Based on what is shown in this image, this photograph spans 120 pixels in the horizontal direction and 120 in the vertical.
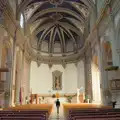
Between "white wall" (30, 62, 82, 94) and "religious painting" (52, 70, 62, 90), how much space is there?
1.67 feet

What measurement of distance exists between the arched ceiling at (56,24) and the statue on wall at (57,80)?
7.53 ft

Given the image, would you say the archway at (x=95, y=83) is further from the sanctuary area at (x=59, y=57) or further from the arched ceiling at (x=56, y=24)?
the arched ceiling at (x=56, y=24)

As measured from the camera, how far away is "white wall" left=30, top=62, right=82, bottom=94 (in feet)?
90.8

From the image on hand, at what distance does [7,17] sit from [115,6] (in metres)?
8.39

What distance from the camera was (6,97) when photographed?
15297 mm

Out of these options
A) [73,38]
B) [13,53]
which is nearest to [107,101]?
[13,53]

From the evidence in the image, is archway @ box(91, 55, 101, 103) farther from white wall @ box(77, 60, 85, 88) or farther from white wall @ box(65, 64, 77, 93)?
white wall @ box(65, 64, 77, 93)

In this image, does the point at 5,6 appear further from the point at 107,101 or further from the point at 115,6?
the point at 107,101

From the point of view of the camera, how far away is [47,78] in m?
28.8

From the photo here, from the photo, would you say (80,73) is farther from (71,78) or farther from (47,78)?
(47,78)

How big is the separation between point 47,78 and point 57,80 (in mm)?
1555

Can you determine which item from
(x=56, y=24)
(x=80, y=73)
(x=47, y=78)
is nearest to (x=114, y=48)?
(x=80, y=73)

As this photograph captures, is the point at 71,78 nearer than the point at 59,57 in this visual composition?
Yes

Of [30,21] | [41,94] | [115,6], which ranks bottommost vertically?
[41,94]
